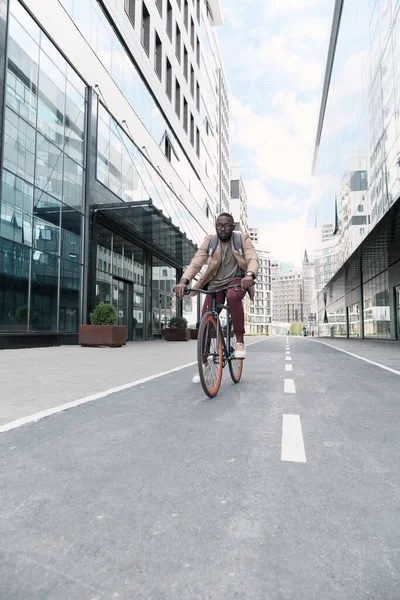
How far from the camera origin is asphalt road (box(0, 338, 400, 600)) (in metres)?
1.21

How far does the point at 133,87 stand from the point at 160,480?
2247 centimetres

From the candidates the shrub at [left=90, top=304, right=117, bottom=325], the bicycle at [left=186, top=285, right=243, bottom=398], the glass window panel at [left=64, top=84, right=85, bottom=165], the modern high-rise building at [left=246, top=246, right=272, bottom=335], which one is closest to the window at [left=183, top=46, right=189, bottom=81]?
the glass window panel at [left=64, top=84, right=85, bottom=165]

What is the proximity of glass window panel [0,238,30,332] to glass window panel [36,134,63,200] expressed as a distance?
2450 millimetres

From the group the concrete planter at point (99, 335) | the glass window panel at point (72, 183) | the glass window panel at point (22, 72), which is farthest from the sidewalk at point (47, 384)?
the glass window panel at point (72, 183)

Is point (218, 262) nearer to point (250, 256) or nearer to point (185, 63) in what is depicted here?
point (250, 256)

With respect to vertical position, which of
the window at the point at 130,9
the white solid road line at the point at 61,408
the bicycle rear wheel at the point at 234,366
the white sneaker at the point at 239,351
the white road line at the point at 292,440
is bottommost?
the white road line at the point at 292,440

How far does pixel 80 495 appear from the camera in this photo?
5.90 ft

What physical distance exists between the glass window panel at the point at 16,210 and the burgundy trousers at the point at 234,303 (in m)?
8.78

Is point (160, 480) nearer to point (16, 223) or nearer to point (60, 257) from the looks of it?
point (16, 223)

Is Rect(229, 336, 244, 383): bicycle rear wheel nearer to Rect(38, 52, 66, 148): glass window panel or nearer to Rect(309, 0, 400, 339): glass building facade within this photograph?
Rect(38, 52, 66, 148): glass window panel

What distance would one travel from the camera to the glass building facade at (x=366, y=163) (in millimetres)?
18703

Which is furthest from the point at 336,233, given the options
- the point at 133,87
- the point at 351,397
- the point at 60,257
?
the point at 351,397

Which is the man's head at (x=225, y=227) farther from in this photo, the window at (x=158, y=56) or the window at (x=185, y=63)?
the window at (x=185, y=63)

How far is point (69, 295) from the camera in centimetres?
1543
